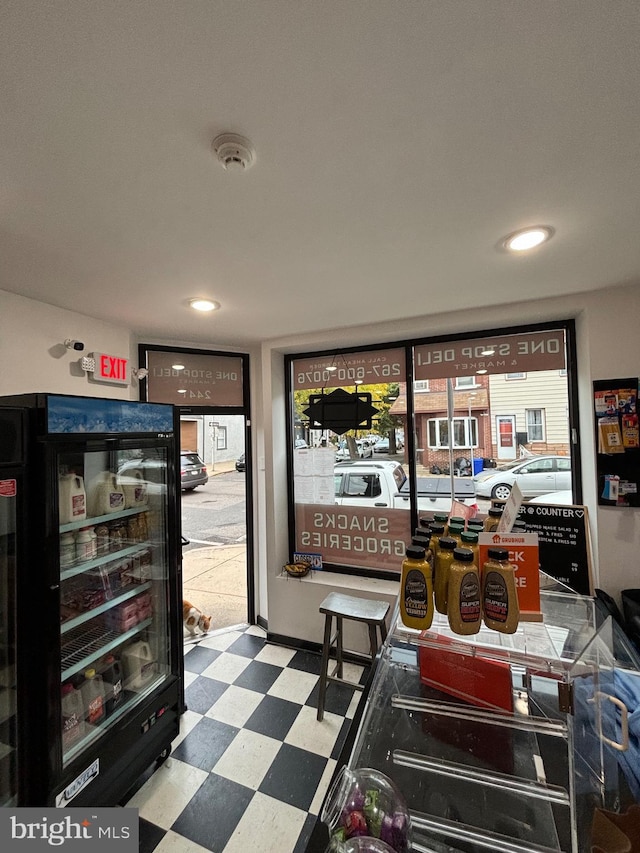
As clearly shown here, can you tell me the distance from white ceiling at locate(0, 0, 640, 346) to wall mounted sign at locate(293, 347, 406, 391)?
3.70 ft

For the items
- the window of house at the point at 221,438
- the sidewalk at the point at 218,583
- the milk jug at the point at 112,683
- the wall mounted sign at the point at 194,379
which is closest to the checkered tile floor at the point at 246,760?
the milk jug at the point at 112,683

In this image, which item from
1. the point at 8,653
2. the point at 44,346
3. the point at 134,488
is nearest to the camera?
the point at 8,653

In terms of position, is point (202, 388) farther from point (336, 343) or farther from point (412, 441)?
point (412, 441)

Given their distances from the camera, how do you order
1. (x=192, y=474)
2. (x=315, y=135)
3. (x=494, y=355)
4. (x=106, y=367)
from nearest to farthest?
(x=315, y=135) < (x=106, y=367) < (x=494, y=355) < (x=192, y=474)

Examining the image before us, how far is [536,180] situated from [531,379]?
5.45ft

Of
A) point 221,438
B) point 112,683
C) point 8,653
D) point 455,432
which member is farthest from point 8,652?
point 455,432

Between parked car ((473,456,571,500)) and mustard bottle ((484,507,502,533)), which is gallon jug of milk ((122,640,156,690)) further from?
parked car ((473,456,571,500))

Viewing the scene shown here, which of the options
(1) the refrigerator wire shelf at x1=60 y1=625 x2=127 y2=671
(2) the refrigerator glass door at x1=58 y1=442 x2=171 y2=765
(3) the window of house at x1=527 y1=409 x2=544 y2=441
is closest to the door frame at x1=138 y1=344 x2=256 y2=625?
(2) the refrigerator glass door at x1=58 y1=442 x2=171 y2=765

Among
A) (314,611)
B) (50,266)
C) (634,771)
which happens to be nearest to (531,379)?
(634,771)

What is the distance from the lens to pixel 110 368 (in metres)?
2.51

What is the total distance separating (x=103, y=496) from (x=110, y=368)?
1.12 metres

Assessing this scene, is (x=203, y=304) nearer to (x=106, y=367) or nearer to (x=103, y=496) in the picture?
(x=106, y=367)

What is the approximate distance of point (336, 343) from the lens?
9.50 feet

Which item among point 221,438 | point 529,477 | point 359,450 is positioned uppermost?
point 221,438
